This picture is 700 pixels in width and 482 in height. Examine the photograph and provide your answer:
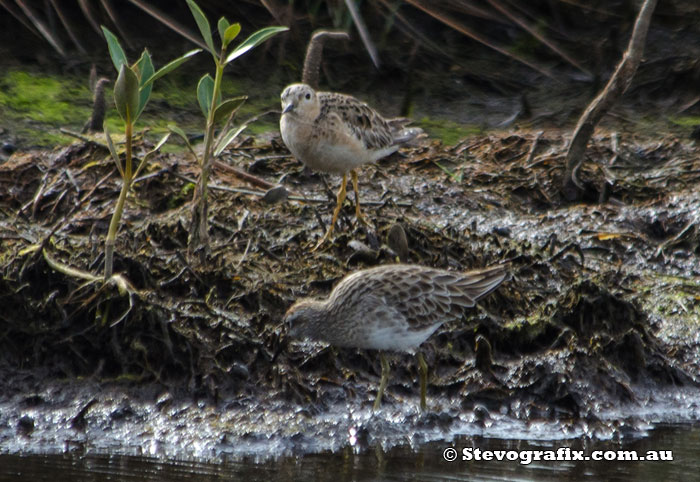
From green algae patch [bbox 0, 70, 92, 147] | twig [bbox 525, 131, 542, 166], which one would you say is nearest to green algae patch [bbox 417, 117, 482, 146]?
twig [bbox 525, 131, 542, 166]

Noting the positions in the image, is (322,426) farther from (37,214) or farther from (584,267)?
(37,214)

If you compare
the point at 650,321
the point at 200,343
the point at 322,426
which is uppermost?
the point at 650,321

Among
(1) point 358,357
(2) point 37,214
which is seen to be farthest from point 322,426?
(2) point 37,214

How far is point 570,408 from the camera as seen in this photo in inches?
246

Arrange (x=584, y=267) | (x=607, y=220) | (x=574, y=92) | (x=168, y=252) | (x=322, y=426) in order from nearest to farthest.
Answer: (x=322, y=426)
(x=168, y=252)
(x=584, y=267)
(x=607, y=220)
(x=574, y=92)

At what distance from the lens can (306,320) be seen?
5.97 metres

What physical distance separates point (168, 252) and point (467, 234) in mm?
2181

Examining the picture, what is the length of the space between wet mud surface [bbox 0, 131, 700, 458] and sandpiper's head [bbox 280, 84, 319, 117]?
65 cm

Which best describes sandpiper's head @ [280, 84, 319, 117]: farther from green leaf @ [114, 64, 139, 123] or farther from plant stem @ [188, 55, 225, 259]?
green leaf @ [114, 64, 139, 123]

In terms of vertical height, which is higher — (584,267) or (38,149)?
(38,149)

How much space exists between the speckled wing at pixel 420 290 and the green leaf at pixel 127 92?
1.51 meters

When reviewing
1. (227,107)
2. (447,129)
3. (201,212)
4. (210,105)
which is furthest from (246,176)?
(447,129)

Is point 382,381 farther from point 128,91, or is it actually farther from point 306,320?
point 128,91

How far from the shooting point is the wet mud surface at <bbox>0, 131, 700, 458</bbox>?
233 inches
